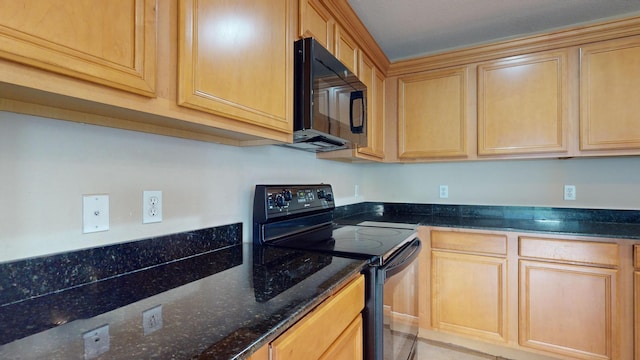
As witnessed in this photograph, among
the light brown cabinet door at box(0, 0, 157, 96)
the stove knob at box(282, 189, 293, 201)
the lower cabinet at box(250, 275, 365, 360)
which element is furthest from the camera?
the stove knob at box(282, 189, 293, 201)

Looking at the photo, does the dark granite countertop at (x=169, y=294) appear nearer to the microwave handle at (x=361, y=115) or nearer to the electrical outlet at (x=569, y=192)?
the microwave handle at (x=361, y=115)

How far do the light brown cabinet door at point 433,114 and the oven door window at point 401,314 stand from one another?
3.49 feet

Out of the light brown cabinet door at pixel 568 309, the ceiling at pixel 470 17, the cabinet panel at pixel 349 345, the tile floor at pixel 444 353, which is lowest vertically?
the tile floor at pixel 444 353

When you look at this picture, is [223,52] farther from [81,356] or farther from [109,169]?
[81,356]

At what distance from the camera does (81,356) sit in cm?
52

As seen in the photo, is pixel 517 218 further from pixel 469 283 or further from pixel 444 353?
pixel 444 353

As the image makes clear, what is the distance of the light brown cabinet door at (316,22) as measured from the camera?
1.32 metres

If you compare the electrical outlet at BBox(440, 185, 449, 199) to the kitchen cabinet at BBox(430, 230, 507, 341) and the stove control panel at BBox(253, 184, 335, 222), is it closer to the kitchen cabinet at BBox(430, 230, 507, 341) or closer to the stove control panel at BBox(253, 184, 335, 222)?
the kitchen cabinet at BBox(430, 230, 507, 341)

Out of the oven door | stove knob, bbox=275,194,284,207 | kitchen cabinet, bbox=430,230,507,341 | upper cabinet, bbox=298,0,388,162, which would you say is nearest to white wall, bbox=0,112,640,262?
stove knob, bbox=275,194,284,207

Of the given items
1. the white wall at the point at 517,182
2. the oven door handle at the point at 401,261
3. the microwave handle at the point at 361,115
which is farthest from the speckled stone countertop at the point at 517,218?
the microwave handle at the point at 361,115

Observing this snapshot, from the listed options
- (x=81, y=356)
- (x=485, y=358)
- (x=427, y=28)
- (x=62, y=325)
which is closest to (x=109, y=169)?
(x=62, y=325)

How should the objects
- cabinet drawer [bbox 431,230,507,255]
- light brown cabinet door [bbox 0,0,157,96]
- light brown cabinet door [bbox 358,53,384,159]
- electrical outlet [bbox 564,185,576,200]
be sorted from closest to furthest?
1. light brown cabinet door [bbox 0,0,157,96]
2. cabinet drawer [bbox 431,230,507,255]
3. light brown cabinet door [bbox 358,53,384,159]
4. electrical outlet [bbox 564,185,576,200]

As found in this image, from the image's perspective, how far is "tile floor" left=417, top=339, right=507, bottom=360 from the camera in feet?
6.71

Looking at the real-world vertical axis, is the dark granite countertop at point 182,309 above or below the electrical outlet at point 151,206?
below
